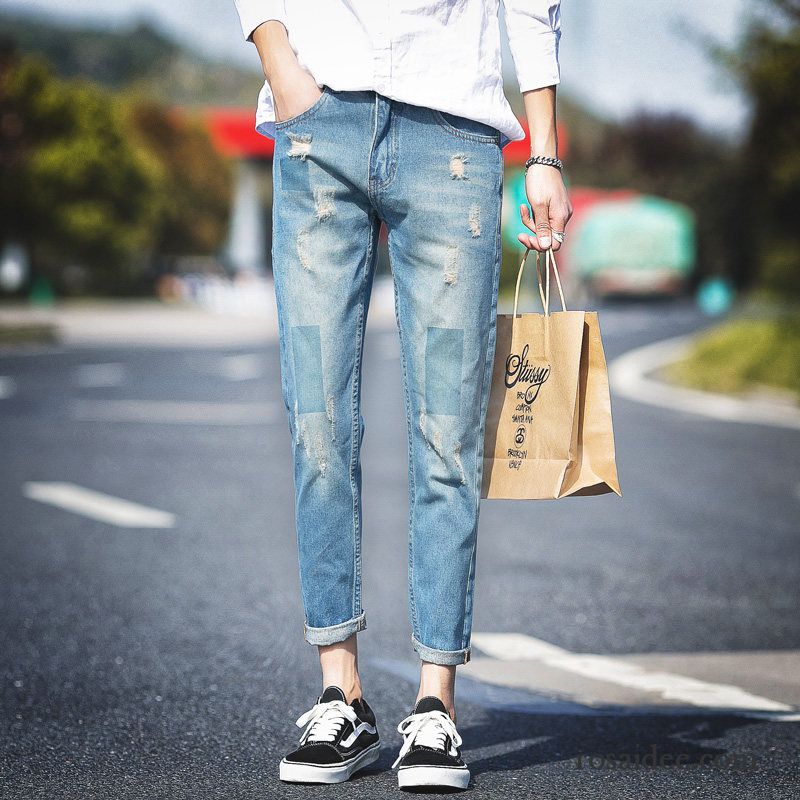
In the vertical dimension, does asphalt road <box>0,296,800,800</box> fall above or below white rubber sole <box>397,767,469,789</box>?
below

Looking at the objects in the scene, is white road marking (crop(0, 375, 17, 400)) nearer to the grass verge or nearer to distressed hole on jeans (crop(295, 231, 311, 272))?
the grass verge

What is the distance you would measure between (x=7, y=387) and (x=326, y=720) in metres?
10.9

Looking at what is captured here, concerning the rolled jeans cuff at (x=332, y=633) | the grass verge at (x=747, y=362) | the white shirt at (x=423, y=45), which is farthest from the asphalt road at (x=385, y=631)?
the grass verge at (x=747, y=362)

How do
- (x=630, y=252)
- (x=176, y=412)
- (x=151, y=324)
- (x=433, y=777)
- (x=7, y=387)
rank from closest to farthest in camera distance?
(x=433, y=777) → (x=176, y=412) → (x=7, y=387) → (x=151, y=324) → (x=630, y=252)

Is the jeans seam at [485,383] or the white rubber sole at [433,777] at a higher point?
the jeans seam at [485,383]

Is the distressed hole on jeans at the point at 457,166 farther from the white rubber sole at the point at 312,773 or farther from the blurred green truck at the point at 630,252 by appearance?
the blurred green truck at the point at 630,252

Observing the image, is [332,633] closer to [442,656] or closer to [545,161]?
[442,656]

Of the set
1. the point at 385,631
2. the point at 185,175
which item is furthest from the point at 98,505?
the point at 185,175

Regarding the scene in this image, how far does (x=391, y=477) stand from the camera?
727 centimetres

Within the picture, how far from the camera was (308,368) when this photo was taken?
2.46 metres

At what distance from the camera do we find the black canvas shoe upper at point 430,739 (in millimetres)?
2336

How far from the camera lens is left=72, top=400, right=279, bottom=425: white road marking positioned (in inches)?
402

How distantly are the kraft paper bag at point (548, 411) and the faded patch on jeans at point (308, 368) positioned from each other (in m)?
0.33

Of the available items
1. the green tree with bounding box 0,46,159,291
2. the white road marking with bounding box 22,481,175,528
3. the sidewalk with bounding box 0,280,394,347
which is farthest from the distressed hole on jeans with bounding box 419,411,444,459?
the green tree with bounding box 0,46,159,291
